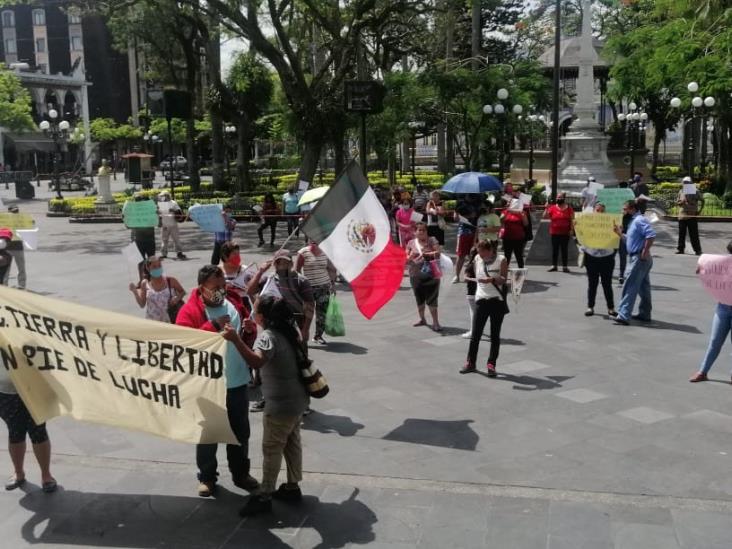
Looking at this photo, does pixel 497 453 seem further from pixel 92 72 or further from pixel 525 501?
pixel 92 72

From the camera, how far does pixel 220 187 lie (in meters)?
36.2


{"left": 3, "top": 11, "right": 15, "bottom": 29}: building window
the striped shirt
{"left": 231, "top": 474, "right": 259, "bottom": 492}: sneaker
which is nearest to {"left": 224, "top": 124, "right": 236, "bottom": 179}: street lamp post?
{"left": 3, "top": 11, "right": 15, "bottom": 29}: building window

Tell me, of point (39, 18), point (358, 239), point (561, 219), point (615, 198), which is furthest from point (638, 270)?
point (39, 18)

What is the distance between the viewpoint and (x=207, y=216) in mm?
13562

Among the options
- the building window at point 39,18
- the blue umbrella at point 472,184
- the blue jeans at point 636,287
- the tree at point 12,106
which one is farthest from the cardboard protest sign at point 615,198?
the building window at point 39,18

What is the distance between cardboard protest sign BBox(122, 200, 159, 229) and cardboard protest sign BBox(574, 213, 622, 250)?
771 centimetres

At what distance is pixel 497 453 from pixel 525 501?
3.07ft

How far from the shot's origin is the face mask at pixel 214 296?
580 cm

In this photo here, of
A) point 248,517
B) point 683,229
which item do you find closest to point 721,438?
point 248,517

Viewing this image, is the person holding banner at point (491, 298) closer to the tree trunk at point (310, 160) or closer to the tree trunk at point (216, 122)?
the tree trunk at point (310, 160)

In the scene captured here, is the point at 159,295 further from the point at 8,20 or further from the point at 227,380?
the point at 8,20

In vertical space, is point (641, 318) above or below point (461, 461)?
above

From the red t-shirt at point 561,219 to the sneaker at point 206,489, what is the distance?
1050 cm

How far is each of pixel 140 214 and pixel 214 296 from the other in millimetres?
9687
